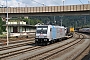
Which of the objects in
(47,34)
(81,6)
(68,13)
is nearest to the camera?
(47,34)

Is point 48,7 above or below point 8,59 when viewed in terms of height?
above

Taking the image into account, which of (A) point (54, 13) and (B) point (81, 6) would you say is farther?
(A) point (54, 13)

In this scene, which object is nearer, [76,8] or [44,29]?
[44,29]

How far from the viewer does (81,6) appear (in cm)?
4916

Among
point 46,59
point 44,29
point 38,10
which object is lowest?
point 46,59

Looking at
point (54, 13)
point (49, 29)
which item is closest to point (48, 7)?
point (54, 13)

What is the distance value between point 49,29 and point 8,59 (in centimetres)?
1488

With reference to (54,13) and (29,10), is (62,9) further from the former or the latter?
(29,10)

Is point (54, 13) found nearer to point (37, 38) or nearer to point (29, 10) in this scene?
point (29, 10)

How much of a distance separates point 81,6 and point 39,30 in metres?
21.0

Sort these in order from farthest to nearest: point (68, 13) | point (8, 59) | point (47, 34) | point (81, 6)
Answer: point (68, 13) → point (81, 6) → point (47, 34) → point (8, 59)

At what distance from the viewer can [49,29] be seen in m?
31.3

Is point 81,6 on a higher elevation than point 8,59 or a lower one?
Answer: higher

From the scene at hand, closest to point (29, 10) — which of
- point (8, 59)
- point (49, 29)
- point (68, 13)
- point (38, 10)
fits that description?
point (38, 10)
